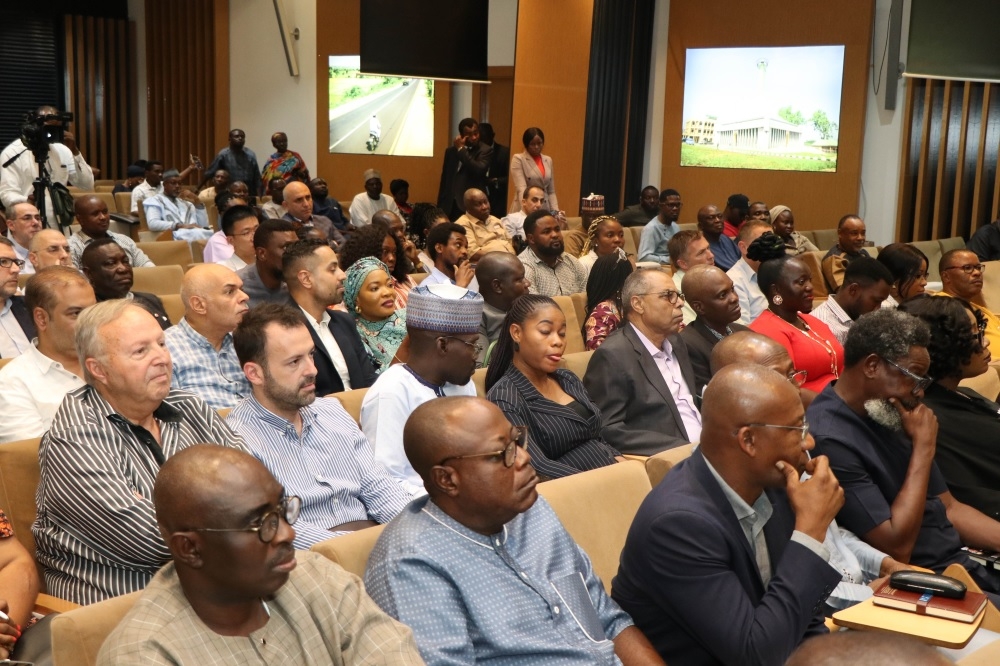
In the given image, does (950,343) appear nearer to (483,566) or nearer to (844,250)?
(483,566)

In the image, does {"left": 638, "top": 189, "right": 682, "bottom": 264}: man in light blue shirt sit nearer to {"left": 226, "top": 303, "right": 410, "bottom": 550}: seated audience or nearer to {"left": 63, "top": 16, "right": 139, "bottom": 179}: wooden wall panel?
{"left": 226, "top": 303, "right": 410, "bottom": 550}: seated audience

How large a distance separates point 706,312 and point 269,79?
1194 centimetres

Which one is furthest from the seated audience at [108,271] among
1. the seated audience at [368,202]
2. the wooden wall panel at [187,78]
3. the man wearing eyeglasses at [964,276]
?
the wooden wall panel at [187,78]

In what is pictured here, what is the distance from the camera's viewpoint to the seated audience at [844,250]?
25.2 feet

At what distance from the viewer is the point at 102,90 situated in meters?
16.4

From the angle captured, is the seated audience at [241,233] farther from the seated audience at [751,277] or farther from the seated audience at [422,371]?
the seated audience at [422,371]

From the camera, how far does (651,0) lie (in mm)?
12508

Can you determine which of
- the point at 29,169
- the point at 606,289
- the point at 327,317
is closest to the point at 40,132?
the point at 29,169

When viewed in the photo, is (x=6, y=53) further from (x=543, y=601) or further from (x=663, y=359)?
(x=543, y=601)

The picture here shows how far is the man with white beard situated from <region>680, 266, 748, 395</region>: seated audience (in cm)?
146

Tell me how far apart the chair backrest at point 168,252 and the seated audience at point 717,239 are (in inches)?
165

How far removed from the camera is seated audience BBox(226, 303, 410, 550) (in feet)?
9.69

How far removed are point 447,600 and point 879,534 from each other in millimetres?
1535

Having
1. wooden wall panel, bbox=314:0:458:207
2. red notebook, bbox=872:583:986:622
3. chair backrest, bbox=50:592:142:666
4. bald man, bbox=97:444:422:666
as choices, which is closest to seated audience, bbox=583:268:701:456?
red notebook, bbox=872:583:986:622
